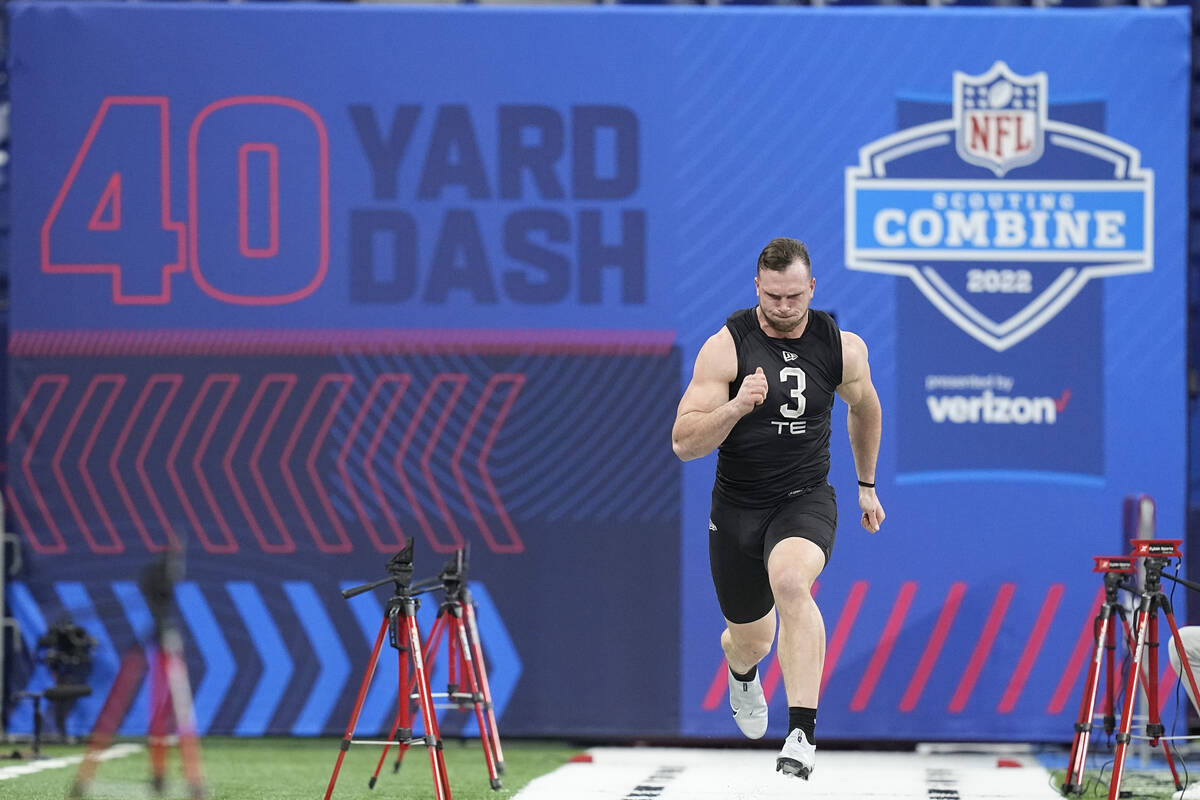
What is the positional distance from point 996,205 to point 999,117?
460 millimetres

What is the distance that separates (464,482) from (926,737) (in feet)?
8.91

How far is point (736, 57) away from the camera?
779 centimetres

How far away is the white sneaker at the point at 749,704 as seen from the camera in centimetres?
568

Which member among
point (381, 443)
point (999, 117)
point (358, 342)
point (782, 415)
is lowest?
point (381, 443)

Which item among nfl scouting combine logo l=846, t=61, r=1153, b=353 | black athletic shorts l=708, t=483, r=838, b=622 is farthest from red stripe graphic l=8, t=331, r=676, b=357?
black athletic shorts l=708, t=483, r=838, b=622

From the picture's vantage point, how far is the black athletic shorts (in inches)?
200

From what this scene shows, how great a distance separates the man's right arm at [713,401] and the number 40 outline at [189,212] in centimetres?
338

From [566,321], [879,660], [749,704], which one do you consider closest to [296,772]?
[749,704]

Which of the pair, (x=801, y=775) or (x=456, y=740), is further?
(x=456, y=740)

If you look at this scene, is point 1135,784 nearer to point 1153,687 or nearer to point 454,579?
point 1153,687

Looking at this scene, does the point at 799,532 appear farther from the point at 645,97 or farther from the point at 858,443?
the point at 645,97

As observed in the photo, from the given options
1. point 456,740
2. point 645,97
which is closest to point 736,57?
point 645,97

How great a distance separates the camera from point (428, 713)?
192 inches

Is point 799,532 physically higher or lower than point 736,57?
lower
